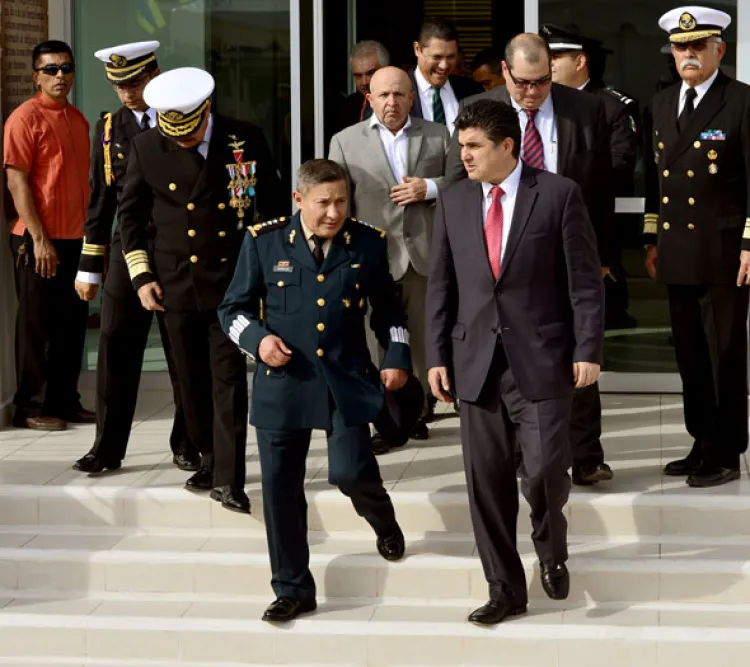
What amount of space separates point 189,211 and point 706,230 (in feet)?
6.69

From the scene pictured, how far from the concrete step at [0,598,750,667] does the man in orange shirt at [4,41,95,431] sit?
228 cm

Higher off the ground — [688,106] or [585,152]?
[688,106]

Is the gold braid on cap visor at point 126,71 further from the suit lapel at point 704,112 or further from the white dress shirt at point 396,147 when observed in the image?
the suit lapel at point 704,112

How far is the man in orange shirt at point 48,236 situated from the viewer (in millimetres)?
8570

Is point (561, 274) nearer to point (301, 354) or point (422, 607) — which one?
point (301, 354)

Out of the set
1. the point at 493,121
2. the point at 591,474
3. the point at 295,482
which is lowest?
the point at 591,474

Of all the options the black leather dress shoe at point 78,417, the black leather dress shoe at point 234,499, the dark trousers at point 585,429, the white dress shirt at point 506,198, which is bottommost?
the black leather dress shoe at point 234,499

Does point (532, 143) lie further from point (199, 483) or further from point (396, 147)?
point (199, 483)

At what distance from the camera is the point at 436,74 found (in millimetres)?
8203

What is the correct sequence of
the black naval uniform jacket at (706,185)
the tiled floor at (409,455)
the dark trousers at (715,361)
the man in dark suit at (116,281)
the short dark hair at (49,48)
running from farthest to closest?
the short dark hair at (49,48), the man in dark suit at (116,281), the tiled floor at (409,455), the dark trousers at (715,361), the black naval uniform jacket at (706,185)

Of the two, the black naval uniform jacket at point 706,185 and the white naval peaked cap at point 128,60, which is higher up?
the white naval peaked cap at point 128,60

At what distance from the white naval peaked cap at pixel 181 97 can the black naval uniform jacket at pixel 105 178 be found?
0.64 meters


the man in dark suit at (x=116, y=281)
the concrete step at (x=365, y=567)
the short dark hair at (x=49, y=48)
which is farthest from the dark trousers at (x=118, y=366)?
the short dark hair at (x=49, y=48)

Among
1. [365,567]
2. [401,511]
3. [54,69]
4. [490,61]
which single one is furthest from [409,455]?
[54,69]
